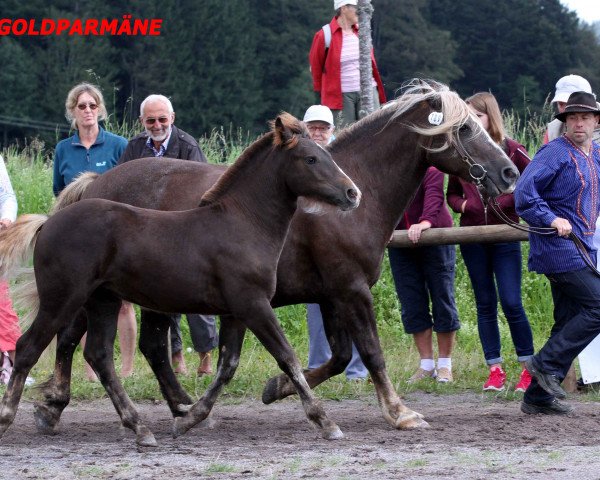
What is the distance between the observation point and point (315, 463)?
5.88 meters

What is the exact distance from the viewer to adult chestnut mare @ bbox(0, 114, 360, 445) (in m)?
6.67

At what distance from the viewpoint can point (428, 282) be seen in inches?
364

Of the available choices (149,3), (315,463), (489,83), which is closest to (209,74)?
(149,3)

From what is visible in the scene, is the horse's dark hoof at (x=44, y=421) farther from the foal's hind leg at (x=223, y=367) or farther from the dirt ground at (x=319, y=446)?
the foal's hind leg at (x=223, y=367)

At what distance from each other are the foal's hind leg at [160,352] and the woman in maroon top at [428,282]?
2252mm

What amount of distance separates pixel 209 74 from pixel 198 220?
34.5 meters

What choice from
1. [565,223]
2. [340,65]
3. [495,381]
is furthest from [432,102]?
[340,65]

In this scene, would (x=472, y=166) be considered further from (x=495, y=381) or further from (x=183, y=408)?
(x=183, y=408)

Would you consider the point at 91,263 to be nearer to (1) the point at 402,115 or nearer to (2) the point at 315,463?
(2) the point at 315,463

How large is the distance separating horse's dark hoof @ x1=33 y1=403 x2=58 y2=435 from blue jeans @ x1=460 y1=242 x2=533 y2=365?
337cm

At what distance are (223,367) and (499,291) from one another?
2.51 m

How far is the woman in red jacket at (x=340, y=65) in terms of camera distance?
11859 millimetres

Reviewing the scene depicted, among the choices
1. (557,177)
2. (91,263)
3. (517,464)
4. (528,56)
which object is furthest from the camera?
(528,56)

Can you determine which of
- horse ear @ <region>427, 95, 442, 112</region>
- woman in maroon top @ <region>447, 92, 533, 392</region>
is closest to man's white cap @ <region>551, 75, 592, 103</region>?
woman in maroon top @ <region>447, 92, 533, 392</region>
